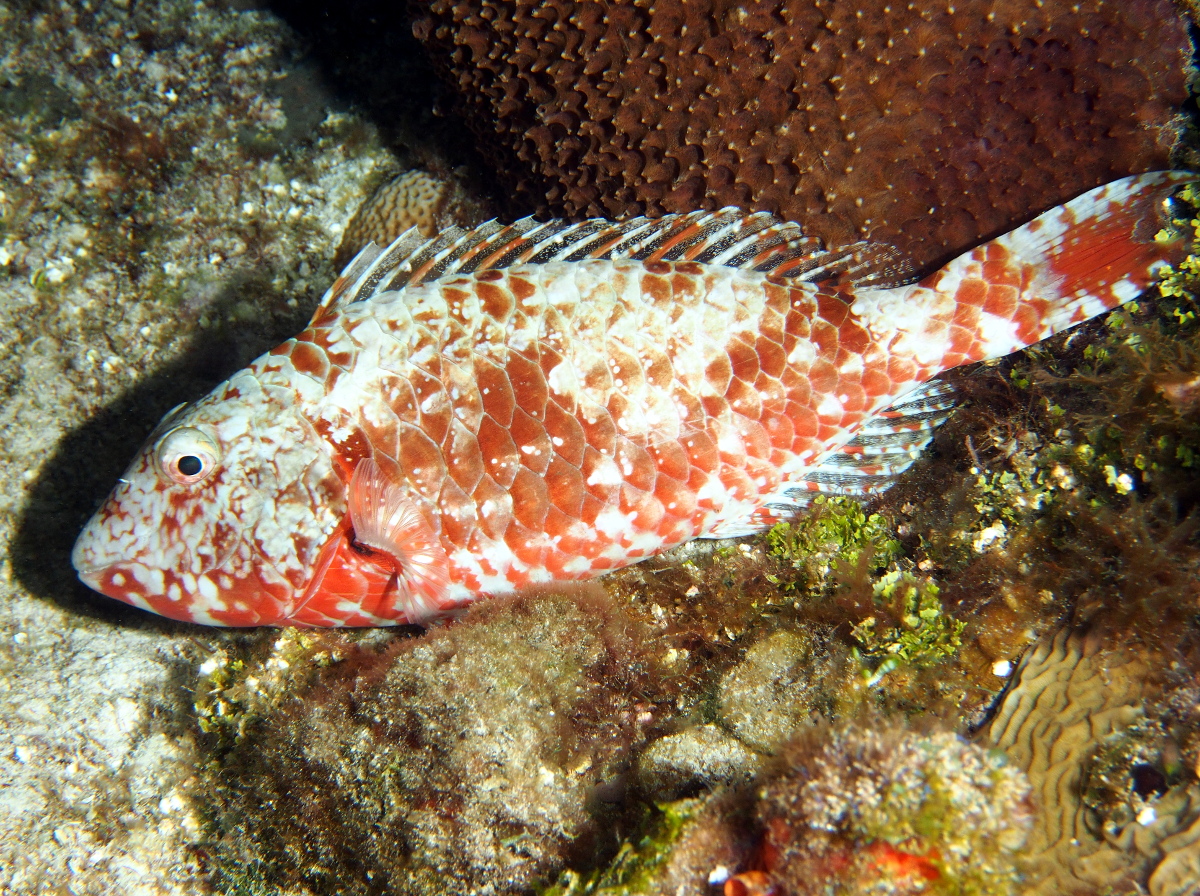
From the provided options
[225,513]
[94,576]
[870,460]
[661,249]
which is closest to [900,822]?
[870,460]

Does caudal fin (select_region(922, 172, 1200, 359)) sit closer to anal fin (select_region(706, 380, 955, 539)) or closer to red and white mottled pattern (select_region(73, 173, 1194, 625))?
red and white mottled pattern (select_region(73, 173, 1194, 625))

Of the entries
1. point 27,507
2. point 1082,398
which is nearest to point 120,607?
point 27,507

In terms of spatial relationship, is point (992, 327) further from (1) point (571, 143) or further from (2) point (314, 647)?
(2) point (314, 647)

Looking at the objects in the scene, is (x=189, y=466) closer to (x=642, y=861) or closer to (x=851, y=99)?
(x=642, y=861)

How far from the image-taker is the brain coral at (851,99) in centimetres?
290

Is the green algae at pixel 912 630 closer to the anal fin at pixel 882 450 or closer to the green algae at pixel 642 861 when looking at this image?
the anal fin at pixel 882 450

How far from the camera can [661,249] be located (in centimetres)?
322

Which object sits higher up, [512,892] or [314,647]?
[314,647]

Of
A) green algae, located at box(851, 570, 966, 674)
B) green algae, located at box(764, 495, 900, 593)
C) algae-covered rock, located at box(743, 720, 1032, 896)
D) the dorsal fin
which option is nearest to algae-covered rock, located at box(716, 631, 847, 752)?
green algae, located at box(851, 570, 966, 674)

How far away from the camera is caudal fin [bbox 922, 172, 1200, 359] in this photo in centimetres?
281

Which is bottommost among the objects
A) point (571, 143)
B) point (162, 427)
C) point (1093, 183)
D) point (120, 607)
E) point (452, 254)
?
point (120, 607)

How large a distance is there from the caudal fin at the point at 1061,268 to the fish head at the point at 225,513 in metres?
3.02

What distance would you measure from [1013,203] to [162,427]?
4.28m

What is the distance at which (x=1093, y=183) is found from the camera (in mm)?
3107
